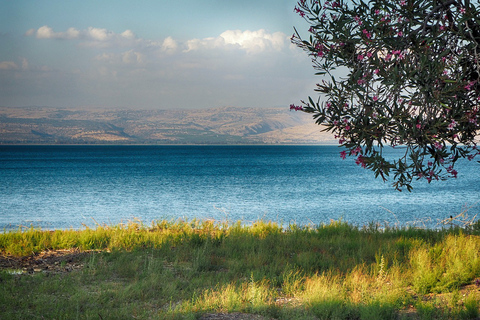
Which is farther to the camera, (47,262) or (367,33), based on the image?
(47,262)

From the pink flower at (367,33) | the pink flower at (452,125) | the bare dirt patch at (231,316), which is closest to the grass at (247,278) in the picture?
the bare dirt patch at (231,316)

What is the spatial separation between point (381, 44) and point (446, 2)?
4.44 ft

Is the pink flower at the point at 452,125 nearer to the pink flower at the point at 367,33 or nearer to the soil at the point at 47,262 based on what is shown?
the pink flower at the point at 367,33

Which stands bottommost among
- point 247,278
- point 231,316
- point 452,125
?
point 247,278

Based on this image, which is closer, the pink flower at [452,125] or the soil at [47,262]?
the pink flower at [452,125]

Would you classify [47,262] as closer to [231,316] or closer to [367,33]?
[231,316]

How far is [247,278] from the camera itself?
309 inches

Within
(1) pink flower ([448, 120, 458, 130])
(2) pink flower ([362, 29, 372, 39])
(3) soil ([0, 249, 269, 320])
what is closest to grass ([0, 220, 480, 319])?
(3) soil ([0, 249, 269, 320])

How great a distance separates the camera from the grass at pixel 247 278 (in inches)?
239

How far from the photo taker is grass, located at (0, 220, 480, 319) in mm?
6066

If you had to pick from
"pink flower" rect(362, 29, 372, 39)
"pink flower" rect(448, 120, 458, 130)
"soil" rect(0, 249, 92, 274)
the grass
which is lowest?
"soil" rect(0, 249, 92, 274)

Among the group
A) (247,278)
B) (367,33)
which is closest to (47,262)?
(247,278)

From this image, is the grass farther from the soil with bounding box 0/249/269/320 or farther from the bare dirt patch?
the soil with bounding box 0/249/269/320

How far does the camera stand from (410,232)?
39.1 feet
